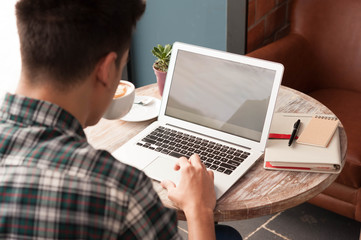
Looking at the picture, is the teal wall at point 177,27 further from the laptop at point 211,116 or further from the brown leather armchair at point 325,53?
the laptop at point 211,116

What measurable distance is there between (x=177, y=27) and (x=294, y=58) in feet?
2.28

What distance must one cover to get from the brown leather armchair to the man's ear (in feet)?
3.94

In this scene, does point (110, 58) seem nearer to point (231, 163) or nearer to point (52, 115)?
point (52, 115)

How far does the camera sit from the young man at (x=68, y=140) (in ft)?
2.10

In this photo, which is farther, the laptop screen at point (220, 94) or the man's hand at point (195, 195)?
the laptop screen at point (220, 94)

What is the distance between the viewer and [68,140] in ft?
2.30

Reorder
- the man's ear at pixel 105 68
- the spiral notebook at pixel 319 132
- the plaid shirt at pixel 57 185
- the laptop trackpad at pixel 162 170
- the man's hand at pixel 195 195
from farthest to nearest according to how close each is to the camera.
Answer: the spiral notebook at pixel 319 132, the laptop trackpad at pixel 162 170, the man's hand at pixel 195 195, the man's ear at pixel 105 68, the plaid shirt at pixel 57 185

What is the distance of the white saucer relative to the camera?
1420 mm

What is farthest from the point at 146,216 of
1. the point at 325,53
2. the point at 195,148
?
the point at 325,53

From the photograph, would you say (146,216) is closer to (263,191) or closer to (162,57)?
(263,191)

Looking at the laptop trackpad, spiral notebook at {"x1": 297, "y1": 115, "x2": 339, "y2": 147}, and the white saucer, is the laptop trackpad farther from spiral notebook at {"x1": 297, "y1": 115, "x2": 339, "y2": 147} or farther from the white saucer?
spiral notebook at {"x1": 297, "y1": 115, "x2": 339, "y2": 147}

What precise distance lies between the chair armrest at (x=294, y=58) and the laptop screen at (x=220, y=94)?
66 cm

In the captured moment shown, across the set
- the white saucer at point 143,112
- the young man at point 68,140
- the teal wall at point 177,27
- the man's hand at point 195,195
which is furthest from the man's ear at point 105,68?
the teal wall at point 177,27

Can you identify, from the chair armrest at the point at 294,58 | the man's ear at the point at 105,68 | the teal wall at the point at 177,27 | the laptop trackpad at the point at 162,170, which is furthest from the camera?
the teal wall at the point at 177,27
